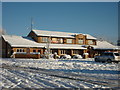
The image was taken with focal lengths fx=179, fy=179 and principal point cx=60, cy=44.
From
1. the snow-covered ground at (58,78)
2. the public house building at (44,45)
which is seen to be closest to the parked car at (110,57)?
the snow-covered ground at (58,78)

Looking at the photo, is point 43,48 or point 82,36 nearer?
point 43,48

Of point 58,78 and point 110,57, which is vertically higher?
point 110,57

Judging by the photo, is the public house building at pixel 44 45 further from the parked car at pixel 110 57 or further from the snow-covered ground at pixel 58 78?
the snow-covered ground at pixel 58 78

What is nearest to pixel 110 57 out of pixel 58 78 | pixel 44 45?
pixel 58 78

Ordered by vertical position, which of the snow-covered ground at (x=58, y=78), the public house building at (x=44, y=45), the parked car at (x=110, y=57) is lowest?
the snow-covered ground at (x=58, y=78)

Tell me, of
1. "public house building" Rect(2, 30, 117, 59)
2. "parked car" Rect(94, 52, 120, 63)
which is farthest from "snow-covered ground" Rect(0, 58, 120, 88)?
"public house building" Rect(2, 30, 117, 59)

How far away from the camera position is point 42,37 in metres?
48.0

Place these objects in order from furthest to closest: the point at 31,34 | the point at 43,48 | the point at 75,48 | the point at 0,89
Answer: the point at 31,34, the point at 75,48, the point at 43,48, the point at 0,89

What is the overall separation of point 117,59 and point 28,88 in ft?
63.7

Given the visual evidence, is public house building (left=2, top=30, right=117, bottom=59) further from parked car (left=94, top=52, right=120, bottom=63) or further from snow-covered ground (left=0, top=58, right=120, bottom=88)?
snow-covered ground (left=0, top=58, right=120, bottom=88)

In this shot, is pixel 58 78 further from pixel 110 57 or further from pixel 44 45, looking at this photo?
pixel 44 45

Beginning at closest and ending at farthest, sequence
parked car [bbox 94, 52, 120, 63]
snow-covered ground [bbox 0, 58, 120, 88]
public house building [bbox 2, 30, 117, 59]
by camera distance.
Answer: snow-covered ground [bbox 0, 58, 120, 88] < parked car [bbox 94, 52, 120, 63] < public house building [bbox 2, 30, 117, 59]

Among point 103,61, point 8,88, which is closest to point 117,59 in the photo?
point 103,61

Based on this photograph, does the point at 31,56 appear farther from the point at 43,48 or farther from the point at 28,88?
the point at 28,88
